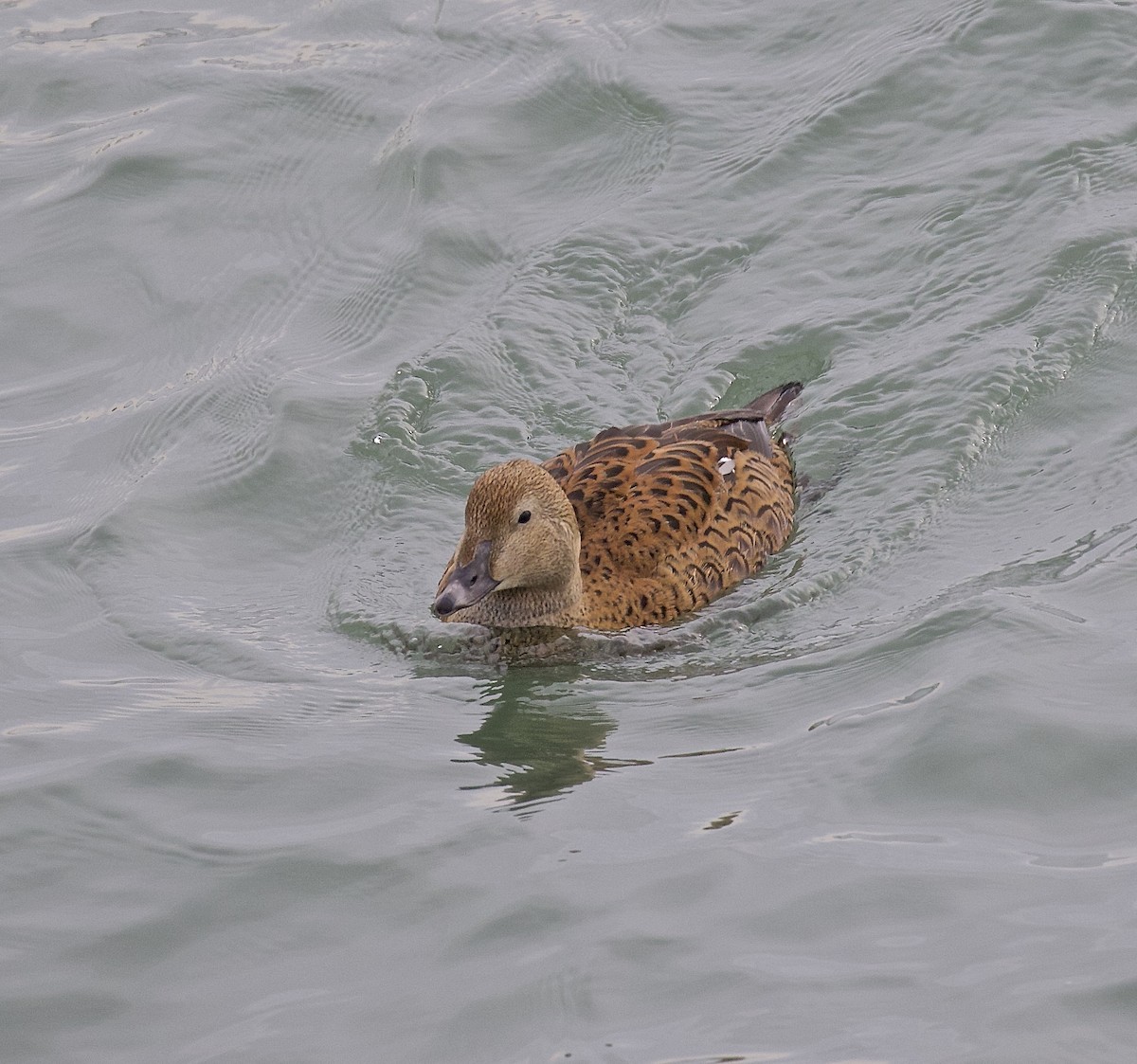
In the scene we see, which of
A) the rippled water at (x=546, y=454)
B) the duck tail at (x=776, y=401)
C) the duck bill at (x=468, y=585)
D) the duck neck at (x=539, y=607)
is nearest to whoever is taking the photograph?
the rippled water at (x=546, y=454)

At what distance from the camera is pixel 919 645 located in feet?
26.3

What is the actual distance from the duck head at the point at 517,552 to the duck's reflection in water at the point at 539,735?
1.27 feet

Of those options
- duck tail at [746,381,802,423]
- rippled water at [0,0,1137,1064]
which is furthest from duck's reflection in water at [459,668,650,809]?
duck tail at [746,381,802,423]

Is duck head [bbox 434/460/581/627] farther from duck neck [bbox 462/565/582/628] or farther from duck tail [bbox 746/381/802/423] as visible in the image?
duck tail [bbox 746/381/802/423]

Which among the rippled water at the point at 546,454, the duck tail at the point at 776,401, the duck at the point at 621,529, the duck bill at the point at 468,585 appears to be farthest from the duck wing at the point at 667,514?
the duck bill at the point at 468,585

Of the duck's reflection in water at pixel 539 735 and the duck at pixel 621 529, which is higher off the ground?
the duck at pixel 621 529

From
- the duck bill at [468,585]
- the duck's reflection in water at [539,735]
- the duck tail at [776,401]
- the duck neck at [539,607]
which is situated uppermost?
the duck tail at [776,401]

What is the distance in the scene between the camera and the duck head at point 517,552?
8359mm

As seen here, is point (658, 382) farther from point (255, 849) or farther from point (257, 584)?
point (255, 849)

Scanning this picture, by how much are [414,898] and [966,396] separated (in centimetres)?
524

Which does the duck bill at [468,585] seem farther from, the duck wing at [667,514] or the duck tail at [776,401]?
the duck tail at [776,401]

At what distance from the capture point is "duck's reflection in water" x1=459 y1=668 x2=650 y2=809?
7.25 m

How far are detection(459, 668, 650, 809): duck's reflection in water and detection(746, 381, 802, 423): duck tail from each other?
7.96ft

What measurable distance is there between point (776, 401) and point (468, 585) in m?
2.75
